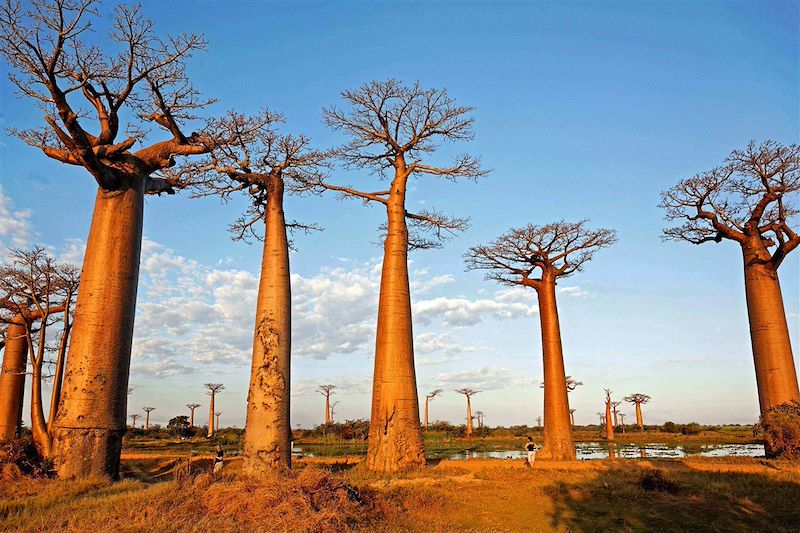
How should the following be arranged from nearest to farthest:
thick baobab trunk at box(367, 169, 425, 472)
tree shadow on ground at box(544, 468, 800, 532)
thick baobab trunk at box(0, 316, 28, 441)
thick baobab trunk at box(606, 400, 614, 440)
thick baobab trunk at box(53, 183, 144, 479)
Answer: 1. tree shadow on ground at box(544, 468, 800, 532)
2. thick baobab trunk at box(53, 183, 144, 479)
3. thick baobab trunk at box(367, 169, 425, 472)
4. thick baobab trunk at box(0, 316, 28, 441)
5. thick baobab trunk at box(606, 400, 614, 440)

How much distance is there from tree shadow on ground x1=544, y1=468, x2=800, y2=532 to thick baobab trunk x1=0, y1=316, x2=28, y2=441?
56.6 ft

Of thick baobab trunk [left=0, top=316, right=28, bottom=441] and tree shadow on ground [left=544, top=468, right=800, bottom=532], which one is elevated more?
thick baobab trunk [left=0, top=316, right=28, bottom=441]

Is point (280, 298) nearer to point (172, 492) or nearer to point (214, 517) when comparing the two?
point (172, 492)

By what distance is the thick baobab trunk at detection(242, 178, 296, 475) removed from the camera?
1025cm

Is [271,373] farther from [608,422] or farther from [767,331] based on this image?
[608,422]

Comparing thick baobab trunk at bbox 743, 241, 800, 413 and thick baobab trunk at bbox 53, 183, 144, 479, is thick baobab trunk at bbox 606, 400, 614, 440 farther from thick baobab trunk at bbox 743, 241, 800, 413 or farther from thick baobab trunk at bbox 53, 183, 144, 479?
thick baobab trunk at bbox 53, 183, 144, 479

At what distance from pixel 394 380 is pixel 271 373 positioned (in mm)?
3345

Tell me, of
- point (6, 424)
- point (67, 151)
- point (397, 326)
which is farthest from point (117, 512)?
point (6, 424)

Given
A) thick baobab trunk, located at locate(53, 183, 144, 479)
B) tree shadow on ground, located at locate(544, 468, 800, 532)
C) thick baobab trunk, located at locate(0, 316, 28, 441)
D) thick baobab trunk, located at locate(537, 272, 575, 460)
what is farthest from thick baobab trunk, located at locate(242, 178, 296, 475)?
thick baobab trunk, located at locate(0, 316, 28, 441)

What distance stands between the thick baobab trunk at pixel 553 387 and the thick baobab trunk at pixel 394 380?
6.64m

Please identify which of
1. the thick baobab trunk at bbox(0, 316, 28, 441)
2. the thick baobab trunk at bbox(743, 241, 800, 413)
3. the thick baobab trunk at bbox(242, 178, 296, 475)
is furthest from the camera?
the thick baobab trunk at bbox(0, 316, 28, 441)

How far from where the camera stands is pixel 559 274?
1978cm

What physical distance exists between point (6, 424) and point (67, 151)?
12496mm

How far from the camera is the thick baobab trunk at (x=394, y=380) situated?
12539mm
